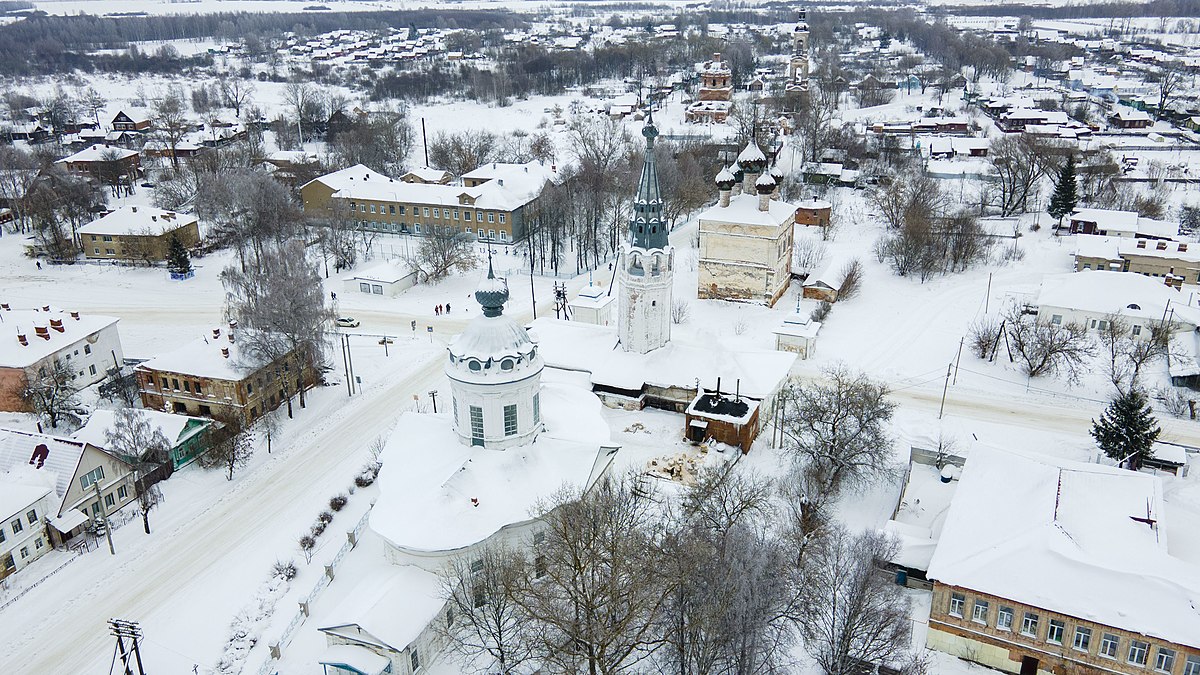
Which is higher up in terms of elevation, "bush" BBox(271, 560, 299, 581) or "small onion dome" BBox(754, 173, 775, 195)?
"small onion dome" BBox(754, 173, 775, 195)

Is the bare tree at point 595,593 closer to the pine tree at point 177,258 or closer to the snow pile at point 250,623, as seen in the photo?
the snow pile at point 250,623

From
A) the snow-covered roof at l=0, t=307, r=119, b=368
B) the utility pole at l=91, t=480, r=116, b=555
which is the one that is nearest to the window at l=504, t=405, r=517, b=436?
the utility pole at l=91, t=480, r=116, b=555

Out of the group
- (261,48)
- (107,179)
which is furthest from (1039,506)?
(261,48)

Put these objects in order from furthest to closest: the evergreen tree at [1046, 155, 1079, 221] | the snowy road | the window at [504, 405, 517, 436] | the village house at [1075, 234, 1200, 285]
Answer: the evergreen tree at [1046, 155, 1079, 221]
the village house at [1075, 234, 1200, 285]
the window at [504, 405, 517, 436]
the snowy road

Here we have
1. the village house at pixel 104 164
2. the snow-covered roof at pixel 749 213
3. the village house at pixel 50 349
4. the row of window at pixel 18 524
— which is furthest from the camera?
the village house at pixel 104 164

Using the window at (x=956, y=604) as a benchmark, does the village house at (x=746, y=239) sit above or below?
above

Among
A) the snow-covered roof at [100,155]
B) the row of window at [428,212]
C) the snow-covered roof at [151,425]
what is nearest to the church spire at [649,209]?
the snow-covered roof at [151,425]

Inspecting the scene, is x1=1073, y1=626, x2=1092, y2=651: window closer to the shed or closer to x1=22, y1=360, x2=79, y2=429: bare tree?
x1=22, y1=360, x2=79, y2=429: bare tree
